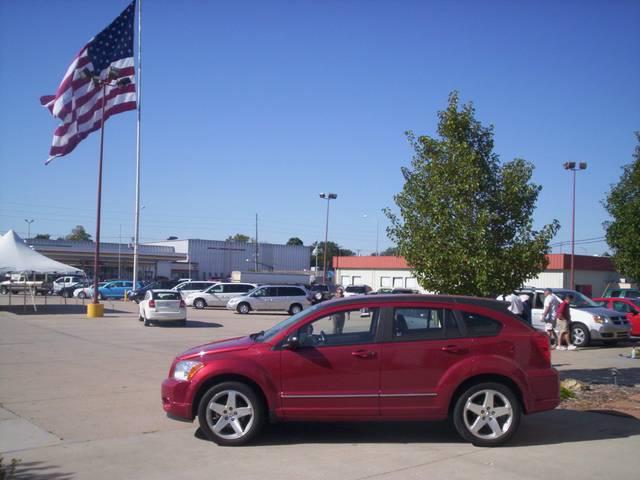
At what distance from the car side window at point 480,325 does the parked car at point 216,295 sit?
33.4 meters

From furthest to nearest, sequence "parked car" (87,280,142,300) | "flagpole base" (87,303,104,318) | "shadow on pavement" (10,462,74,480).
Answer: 1. "parked car" (87,280,142,300)
2. "flagpole base" (87,303,104,318)
3. "shadow on pavement" (10,462,74,480)

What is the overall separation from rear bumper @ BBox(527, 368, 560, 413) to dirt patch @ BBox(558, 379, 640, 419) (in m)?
2.36

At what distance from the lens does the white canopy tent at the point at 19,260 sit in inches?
1254

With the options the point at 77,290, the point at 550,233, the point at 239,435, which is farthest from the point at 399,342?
the point at 77,290

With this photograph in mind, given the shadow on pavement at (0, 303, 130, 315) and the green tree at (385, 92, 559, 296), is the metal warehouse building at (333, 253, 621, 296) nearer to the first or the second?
the shadow on pavement at (0, 303, 130, 315)

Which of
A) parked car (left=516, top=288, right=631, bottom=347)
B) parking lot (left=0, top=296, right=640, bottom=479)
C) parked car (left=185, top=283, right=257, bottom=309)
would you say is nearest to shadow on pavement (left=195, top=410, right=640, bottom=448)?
parking lot (left=0, top=296, right=640, bottom=479)

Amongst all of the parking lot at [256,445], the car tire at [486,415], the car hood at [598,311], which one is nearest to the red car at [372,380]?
the car tire at [486,415]

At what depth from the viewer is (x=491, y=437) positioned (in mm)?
7164

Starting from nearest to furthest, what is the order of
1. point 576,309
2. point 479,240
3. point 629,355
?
point 479,240 < point 629,355 < point 576,309

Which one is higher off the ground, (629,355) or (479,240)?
(479,240)

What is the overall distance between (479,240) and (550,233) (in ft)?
4.65

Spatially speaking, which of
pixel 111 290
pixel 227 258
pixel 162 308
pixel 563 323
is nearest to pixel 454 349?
pixel 563 323

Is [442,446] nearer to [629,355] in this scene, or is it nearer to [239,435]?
[239,435]

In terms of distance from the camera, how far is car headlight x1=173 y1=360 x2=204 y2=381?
730 centimetres
